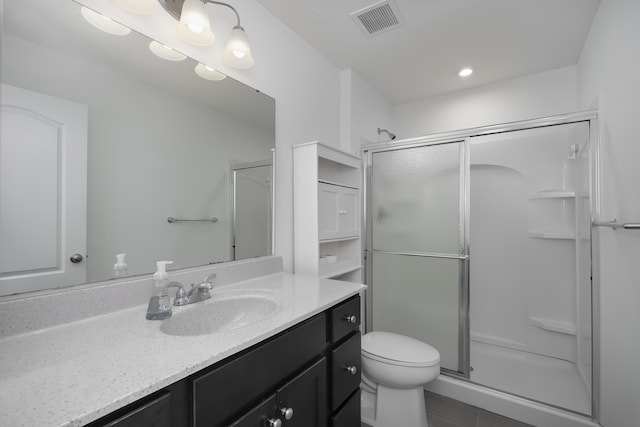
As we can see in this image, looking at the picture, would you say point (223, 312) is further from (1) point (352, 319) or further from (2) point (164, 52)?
(2) point (164, 52)

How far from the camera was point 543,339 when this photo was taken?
245cm

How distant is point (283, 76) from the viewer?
179 centimetres

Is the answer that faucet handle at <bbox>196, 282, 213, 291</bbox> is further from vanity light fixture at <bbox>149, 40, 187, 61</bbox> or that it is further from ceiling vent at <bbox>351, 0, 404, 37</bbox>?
ceiling vent at <bbox>351, 0, 404, 37</bbox>

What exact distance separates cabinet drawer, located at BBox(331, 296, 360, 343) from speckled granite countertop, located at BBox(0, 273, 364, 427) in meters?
0.19

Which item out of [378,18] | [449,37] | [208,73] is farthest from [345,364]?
[449,37]

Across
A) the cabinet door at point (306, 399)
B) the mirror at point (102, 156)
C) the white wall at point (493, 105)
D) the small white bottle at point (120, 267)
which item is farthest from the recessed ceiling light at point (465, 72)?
the small white bottle at point (120, 267)

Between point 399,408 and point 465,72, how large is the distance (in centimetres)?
263

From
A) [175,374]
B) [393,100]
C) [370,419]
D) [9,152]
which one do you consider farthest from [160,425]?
[393,100]

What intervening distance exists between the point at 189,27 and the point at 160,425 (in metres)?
1.39

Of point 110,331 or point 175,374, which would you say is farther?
point 110,331

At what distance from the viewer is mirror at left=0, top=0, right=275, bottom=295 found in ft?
2.71

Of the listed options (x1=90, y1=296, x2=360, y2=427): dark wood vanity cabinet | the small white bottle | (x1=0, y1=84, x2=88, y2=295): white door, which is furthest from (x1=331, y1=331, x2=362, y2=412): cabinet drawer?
(x1=0, y1=84, x2=88, y2=295): white door

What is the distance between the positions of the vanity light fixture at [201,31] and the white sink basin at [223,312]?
1125 mm

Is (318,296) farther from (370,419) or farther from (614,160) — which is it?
(614,160)
